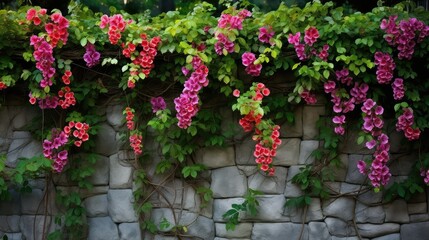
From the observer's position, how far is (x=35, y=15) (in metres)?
2.79

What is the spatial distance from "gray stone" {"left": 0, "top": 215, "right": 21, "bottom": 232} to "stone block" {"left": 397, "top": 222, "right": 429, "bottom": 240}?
2178mm

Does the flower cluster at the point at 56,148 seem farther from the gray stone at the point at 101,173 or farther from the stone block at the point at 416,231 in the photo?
the stone block at the point at 416,231

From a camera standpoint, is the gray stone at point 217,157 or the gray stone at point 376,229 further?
the gray stone at point 217,157

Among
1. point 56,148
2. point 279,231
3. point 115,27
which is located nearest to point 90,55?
point 115,27

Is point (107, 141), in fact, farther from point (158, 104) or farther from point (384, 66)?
point (384, 66)

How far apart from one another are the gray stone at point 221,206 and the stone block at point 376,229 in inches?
25.8

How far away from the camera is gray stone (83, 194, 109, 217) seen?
3115mm

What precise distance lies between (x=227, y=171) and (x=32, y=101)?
43.9 inches

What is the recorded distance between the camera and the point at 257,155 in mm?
2854

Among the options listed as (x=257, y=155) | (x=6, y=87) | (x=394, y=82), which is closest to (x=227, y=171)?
(x=257, y=155)

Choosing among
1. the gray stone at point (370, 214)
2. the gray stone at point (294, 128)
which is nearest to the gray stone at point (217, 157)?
the gray stone at point (294, 128)

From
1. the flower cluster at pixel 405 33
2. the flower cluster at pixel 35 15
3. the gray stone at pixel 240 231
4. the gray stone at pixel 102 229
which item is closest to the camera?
the flower cluster at pixel 405 33

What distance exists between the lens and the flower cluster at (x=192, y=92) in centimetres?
278

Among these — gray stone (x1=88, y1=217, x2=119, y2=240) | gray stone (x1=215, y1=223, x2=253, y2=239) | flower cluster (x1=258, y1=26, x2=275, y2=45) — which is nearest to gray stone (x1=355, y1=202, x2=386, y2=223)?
gray stone (x1=215, y1=223, x2=253, y2=239)
